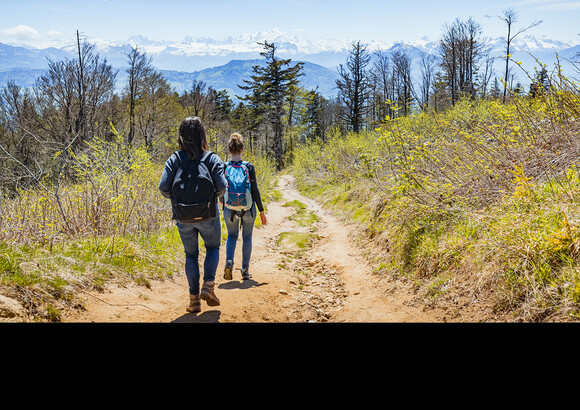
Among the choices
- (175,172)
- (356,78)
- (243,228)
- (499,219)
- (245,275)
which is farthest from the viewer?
(356,78)

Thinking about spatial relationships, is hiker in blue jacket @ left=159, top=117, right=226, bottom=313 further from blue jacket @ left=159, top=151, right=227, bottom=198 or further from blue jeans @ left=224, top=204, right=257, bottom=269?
blue jeans @ left=224, top=204, right=257, bottom=269

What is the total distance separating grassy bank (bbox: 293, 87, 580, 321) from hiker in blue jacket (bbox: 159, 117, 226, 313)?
98.8 inches

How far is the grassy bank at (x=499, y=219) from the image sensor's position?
3016 mm

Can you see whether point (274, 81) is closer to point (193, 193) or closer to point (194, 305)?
point (193, 193)

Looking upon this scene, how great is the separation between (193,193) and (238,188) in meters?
1.41

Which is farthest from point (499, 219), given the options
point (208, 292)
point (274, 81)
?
point (274, 81)

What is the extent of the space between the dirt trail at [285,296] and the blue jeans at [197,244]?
38 cm

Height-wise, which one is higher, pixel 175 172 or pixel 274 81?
pixel 274 81

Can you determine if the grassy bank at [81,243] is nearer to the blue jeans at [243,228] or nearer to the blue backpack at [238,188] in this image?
the blue jeans at [243,228]

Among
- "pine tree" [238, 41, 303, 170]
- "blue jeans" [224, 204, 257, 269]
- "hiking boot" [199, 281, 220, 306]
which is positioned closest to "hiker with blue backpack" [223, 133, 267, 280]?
"blue jeans" [224, 204, 257, 269]

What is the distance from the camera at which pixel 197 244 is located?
373cm

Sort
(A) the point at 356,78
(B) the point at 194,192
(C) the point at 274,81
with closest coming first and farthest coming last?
1. (B) the point at 194,192
2. (A) the point at 356,78
3. (C) the point at 274,81

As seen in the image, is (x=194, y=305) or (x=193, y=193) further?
(x=194, y=305)
